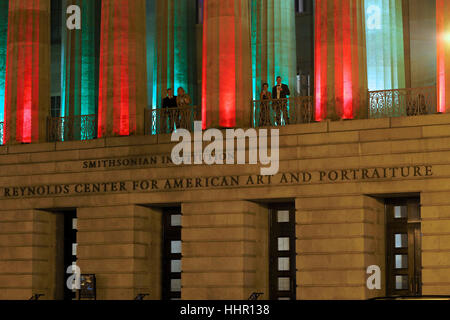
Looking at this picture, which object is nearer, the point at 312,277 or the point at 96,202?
the point at 312,277

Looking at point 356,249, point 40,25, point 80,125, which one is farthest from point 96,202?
point 356,249

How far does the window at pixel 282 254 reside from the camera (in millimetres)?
41125

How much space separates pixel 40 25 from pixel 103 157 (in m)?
6.84

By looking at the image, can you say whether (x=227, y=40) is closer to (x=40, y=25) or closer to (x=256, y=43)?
(x=256, y=43)

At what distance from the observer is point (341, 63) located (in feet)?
128

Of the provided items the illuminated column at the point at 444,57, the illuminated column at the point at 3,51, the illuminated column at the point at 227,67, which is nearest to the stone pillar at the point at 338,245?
the illuminated column at the point at 444,57

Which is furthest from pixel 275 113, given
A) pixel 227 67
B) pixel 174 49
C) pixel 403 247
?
pixel 174 49

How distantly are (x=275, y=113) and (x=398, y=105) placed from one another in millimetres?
4670

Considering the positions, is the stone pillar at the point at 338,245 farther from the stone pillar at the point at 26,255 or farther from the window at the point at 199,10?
the window at the point at 199,10

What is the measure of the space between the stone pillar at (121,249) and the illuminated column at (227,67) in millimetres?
4929

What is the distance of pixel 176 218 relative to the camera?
143ft

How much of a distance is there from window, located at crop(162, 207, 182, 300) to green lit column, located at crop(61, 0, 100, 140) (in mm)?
8510

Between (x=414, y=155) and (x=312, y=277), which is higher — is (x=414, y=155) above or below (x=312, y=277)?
above

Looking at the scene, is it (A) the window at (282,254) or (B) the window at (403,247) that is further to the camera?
(A) the window at (282,254)
